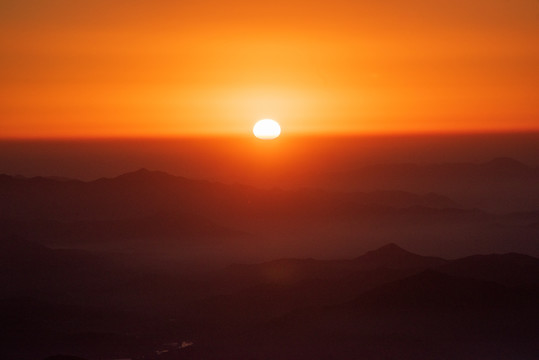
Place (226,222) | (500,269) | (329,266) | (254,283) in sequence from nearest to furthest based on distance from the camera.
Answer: (500,269) < (254,283) < (329,266) < (226,222)

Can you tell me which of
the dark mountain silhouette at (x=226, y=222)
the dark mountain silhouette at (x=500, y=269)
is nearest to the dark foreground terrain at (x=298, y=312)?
the dark mountain silhouette at (x=500, y=269)

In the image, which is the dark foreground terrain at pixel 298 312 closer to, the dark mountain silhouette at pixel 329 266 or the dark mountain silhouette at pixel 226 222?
the dark mountain silhouette at pixel 329 266

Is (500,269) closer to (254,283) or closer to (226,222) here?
(254,283)

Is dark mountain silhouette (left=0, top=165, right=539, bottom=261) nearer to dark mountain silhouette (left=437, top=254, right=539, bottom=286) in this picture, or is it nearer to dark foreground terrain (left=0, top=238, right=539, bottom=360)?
dark foreground terrain (left=0, top=238, right=539, bottom=360)

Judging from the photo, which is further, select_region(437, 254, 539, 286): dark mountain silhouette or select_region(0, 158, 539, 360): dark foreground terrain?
select_region(437, 254, 539, 286): dark mountain silhouette

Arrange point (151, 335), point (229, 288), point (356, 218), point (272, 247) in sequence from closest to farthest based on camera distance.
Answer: point (151, 335) < point (229, 288) < point (272, 247) < point (356, 218)

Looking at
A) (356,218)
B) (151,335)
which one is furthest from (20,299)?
(356,218)

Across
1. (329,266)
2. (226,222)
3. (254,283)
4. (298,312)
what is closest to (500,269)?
(329,266)

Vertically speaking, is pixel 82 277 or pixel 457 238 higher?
pixel 457 238

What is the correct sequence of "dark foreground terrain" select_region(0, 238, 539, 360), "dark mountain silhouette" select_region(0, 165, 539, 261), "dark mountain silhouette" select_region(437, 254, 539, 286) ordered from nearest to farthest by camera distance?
1. "dark foreground terrain" select_region(0, 238, 539, 360)
2. "dark mountain silhouette" select_region(437, 254, 539, 286)
3. "dark mountain silhouette" select_region(0, 165, 539, 261)

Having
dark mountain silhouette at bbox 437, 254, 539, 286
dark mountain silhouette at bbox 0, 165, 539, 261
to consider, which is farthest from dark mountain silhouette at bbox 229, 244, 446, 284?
dark mountain silhouette at bbox 0, 165, 539, 261

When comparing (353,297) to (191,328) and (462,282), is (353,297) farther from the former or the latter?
(191,328)
